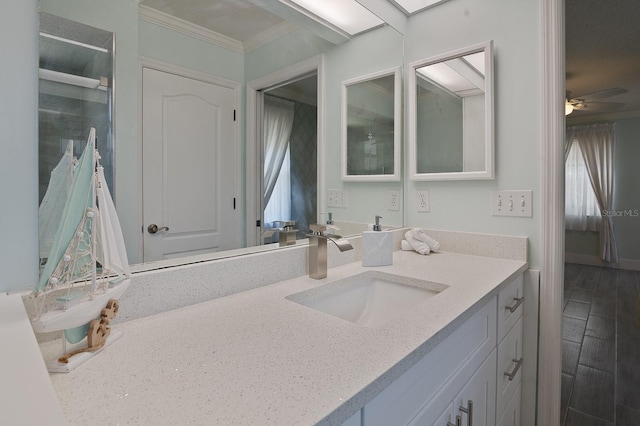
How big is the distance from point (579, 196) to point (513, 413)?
17.9 ft

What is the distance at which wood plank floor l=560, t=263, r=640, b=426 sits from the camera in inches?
71.9

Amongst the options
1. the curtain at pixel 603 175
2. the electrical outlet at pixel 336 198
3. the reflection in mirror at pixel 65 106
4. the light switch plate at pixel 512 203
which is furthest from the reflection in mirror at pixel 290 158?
the curtain at pixel 603 175

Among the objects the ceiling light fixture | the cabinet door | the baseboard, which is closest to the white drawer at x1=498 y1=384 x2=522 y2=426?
the cabinet door

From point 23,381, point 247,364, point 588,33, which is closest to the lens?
point 23,381

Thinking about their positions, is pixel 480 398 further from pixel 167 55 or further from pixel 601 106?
pixel 601 106

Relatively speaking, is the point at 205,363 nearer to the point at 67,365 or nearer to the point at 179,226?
the point at 67,365

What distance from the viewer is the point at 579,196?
546 centimetres

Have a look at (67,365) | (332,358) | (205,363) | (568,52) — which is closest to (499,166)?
(332,358)

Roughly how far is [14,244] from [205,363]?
450mm

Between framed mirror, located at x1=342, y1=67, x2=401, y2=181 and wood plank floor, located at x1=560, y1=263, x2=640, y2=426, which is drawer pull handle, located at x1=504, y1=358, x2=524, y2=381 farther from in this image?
framed mirror, located at x1=342, y1=67, x2=401, y2=181

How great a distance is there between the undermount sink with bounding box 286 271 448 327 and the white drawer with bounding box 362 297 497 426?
0.58ft

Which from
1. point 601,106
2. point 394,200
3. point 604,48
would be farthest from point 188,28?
point 601,106

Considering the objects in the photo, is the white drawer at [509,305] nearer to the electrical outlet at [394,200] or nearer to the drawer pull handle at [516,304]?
the drawer pull handle at [516,304]

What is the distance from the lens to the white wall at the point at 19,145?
2.14 feet
